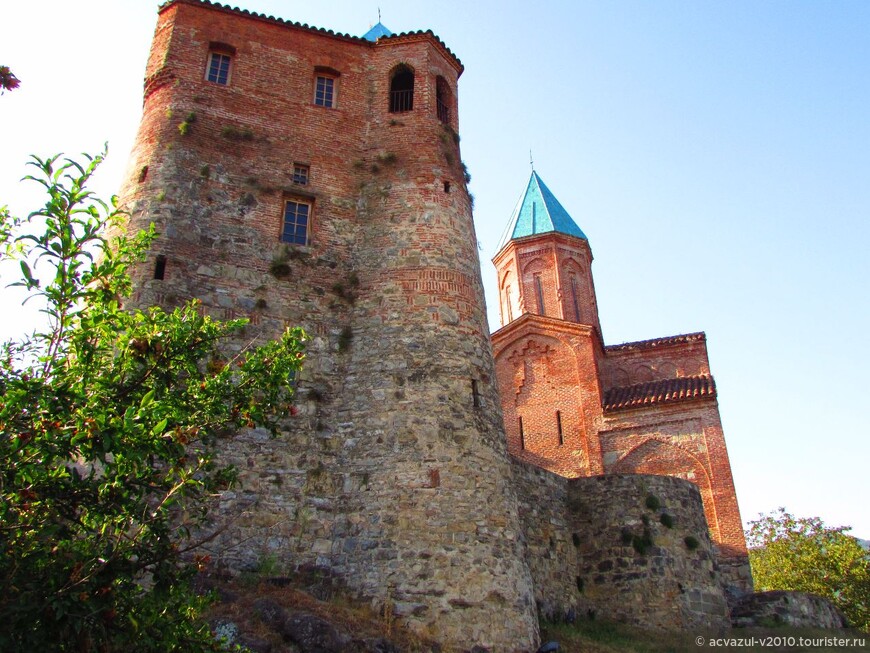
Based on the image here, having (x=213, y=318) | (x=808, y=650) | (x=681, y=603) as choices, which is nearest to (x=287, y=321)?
(x=213, y=318)

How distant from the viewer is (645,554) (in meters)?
16.4

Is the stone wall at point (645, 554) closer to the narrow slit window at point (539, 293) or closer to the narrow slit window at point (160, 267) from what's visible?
the narrow slit window at point (160, 267)

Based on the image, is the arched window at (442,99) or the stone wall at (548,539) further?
the arched window at (442,99)

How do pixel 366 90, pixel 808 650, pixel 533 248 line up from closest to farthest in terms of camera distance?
pixel 808 650, pixel 366 90, pixel 533 248

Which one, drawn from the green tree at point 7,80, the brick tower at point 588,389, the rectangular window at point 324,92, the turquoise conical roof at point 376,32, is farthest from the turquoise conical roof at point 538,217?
the green tree at point 7,80

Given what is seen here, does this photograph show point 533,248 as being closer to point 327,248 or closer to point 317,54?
point 317,54

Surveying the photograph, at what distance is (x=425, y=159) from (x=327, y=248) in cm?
318

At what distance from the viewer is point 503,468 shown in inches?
529

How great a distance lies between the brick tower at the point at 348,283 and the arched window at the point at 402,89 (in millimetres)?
55

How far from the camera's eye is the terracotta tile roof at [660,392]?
25.5 meters

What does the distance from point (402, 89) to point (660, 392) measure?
14339 millimetres

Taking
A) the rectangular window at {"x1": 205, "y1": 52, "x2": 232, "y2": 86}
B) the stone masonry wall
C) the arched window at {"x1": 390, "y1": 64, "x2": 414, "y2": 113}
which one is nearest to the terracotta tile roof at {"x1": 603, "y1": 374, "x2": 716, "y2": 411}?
the stone masonry wall

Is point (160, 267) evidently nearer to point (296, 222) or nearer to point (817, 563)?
point (296, 222)

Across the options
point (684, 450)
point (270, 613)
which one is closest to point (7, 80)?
point (270, 613)
